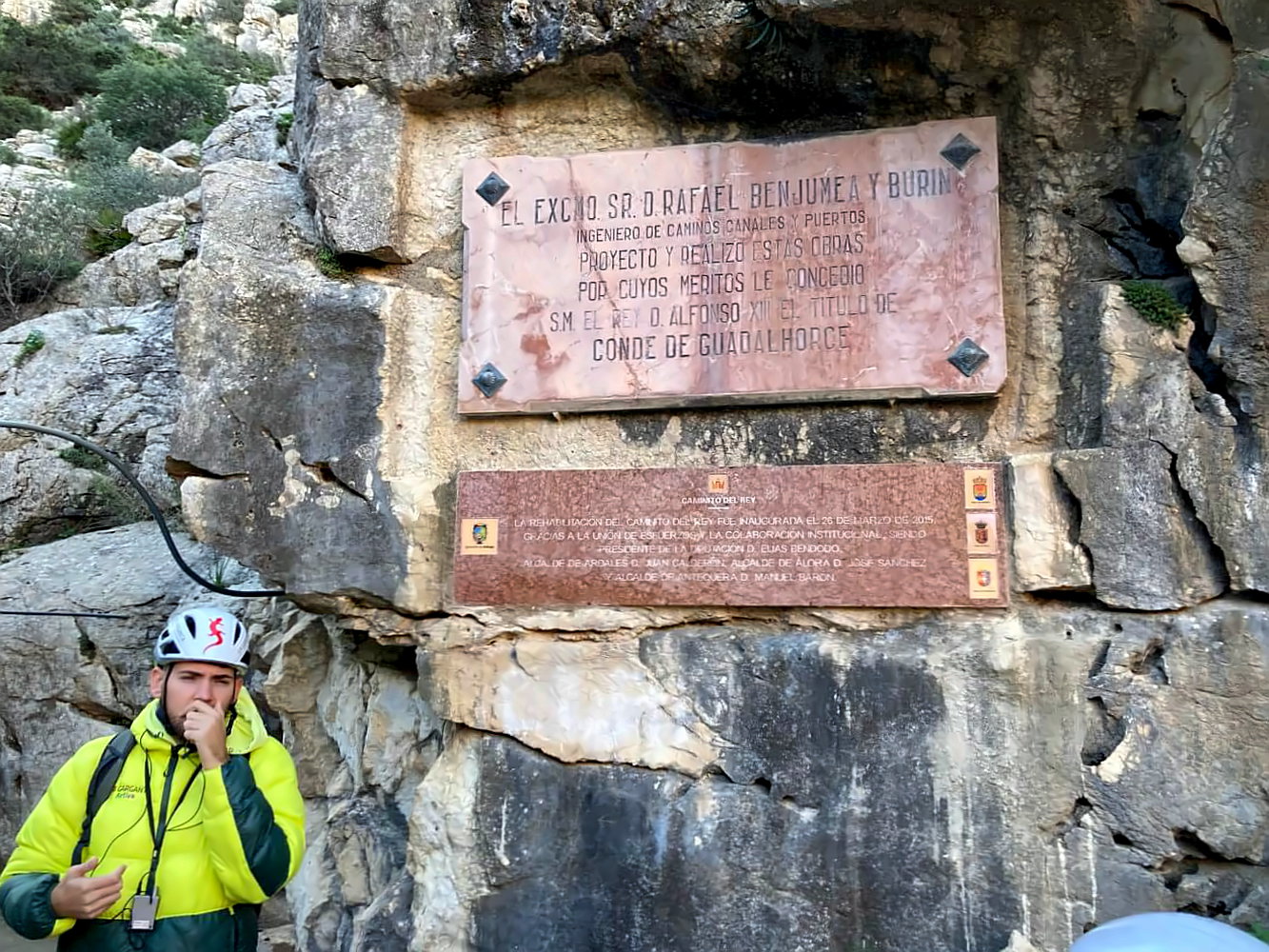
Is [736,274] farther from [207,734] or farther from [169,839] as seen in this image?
[169,839]

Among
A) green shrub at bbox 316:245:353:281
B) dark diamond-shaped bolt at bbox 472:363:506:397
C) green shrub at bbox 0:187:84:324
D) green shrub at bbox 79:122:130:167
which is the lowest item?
dark diamond-shaped bolt at bbox 472:363:506:397

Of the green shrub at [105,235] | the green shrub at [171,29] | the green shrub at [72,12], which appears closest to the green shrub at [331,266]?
the green shrub at [105,235]

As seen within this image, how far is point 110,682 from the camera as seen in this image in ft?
16.0

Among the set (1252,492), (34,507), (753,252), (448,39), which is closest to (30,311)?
(34,507)

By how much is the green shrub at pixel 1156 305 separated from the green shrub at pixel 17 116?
698 inches

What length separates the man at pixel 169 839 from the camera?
7.25 feet

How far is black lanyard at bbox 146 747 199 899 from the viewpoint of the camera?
226cm

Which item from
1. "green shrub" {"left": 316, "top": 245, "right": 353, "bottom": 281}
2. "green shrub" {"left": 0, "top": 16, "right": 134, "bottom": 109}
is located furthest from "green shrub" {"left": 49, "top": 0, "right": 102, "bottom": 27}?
"green shrub" {"left": 316, "top": 245, "right": 353, "bottom": 281}

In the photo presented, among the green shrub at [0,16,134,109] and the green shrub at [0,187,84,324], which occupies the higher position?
the green shrub at [0,16,134,109]

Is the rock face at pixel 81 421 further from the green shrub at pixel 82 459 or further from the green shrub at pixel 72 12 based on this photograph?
the green shrub at pixel 72 12

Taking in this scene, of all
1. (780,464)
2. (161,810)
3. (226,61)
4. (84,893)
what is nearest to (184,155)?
(226,61)

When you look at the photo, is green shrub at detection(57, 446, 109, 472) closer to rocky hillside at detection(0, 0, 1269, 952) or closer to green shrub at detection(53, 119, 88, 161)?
rocky hillside at detection(0, 0, 1269, 952)

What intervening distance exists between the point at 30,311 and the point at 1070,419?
31.0 ft

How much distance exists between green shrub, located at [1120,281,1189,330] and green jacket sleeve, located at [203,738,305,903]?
113 inches
